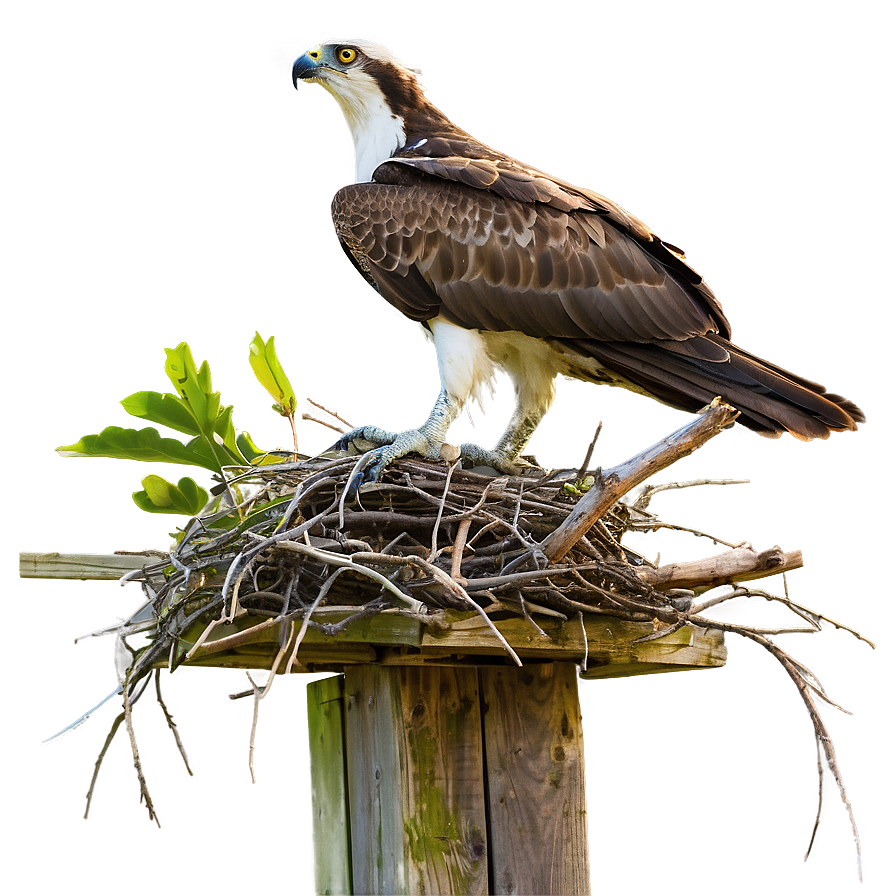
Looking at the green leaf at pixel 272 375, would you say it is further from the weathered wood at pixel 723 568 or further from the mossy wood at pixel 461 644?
the weathered wood at pixel 723 568

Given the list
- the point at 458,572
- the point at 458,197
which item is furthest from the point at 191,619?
the point at 458,197

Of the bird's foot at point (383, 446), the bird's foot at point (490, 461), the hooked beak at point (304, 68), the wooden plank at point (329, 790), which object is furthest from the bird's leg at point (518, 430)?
the hooked beak at point (304, 68)

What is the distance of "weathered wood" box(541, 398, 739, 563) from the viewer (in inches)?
98.7

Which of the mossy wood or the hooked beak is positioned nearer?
the mossy wood

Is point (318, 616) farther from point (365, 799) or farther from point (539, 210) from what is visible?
point (539, 210)

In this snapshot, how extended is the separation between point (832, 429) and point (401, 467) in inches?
57.1

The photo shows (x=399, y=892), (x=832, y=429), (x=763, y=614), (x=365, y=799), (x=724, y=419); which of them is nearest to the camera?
(x=724, y=419)

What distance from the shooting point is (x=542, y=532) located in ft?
10.0

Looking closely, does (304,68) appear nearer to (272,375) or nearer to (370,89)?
(370,89)

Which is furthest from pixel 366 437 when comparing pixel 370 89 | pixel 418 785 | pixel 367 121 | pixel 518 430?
pixel 370 89

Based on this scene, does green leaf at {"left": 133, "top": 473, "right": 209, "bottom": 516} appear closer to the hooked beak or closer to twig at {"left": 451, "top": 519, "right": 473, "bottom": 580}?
twig at {"left": 451, "top": 519, "right": 473, "bottom": 580}

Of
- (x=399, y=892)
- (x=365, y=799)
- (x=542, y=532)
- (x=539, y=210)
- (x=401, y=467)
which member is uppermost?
(x=539, y=210)

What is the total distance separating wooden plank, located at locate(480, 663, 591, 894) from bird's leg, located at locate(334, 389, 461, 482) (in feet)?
2.46

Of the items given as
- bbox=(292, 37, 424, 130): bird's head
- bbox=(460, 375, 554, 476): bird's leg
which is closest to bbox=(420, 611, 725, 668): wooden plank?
bbox=(460, 375, 554, 476): bird's leg
